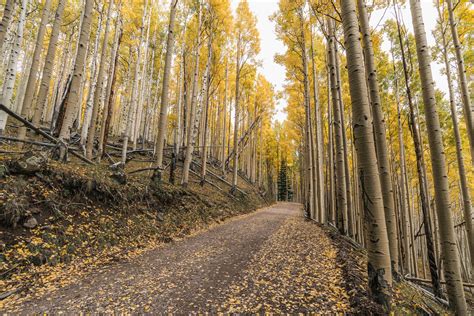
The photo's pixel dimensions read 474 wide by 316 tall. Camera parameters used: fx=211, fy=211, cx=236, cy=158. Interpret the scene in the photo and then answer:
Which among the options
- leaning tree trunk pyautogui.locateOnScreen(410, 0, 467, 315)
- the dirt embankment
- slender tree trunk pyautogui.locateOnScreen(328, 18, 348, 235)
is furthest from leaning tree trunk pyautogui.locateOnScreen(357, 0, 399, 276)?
the dirt embankment

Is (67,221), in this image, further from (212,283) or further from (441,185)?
(441,185)

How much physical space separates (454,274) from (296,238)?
3734 mm

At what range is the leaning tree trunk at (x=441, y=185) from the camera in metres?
3.18

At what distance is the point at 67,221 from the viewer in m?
4.29

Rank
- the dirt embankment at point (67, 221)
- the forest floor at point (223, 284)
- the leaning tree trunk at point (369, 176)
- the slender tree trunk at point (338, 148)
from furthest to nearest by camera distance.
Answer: the slender tree trunk at point (338, 148) < the dirt embankment at point (67, 221) < the forest floor at point (223, 284) < the leaning tree trunk at point (369, 176)

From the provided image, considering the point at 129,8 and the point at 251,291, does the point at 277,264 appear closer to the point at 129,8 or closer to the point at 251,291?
the point at 251,291

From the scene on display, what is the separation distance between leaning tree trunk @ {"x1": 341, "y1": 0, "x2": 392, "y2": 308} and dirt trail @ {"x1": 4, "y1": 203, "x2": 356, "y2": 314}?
0.59 meters

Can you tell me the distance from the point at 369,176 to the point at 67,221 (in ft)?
18.0

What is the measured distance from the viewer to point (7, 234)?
11.2 ft

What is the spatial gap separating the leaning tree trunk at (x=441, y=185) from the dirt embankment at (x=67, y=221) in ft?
18.8

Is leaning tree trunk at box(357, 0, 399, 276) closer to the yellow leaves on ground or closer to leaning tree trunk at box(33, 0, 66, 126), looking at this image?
the yellow leaves on ground

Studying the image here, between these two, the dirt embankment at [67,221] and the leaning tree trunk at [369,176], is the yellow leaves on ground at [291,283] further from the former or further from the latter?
the dirt embankment at [67,221]

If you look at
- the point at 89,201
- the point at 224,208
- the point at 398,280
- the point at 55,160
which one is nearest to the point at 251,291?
the point at 398,280

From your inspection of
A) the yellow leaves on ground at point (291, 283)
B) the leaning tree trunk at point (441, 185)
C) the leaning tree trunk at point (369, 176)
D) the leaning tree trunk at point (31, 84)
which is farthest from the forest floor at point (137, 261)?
the leaning tree trunk at point (31, 84)
